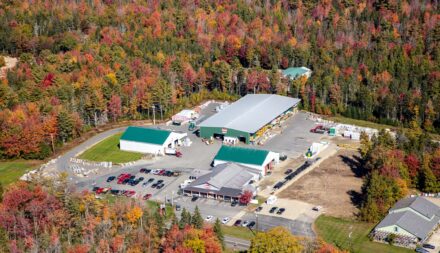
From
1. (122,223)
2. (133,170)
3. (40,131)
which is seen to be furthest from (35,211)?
(40,131)

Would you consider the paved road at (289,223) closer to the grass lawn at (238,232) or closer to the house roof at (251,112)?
the grass lawn at (238,232)

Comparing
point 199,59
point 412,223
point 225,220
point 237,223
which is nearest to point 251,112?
point 199,59

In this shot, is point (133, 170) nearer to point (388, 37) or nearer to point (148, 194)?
point (148, 194)

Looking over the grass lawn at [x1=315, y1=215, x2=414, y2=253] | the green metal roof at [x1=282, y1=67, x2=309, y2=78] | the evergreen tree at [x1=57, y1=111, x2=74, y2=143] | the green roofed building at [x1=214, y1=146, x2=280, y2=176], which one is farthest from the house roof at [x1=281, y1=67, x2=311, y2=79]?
the grass lawn at [x1=315, y1=215, x2=414, y2=253]

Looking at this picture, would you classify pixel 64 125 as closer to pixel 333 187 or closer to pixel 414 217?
pixel 333 187

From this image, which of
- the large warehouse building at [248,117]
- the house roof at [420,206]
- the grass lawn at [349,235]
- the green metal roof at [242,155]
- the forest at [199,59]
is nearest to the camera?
the grass lawn at [349,235]

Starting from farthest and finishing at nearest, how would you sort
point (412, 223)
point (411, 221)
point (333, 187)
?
point (333, 187), point (411, 221), point (412, 223)

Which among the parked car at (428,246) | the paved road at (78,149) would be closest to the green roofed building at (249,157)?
the paved road at (78,149)
